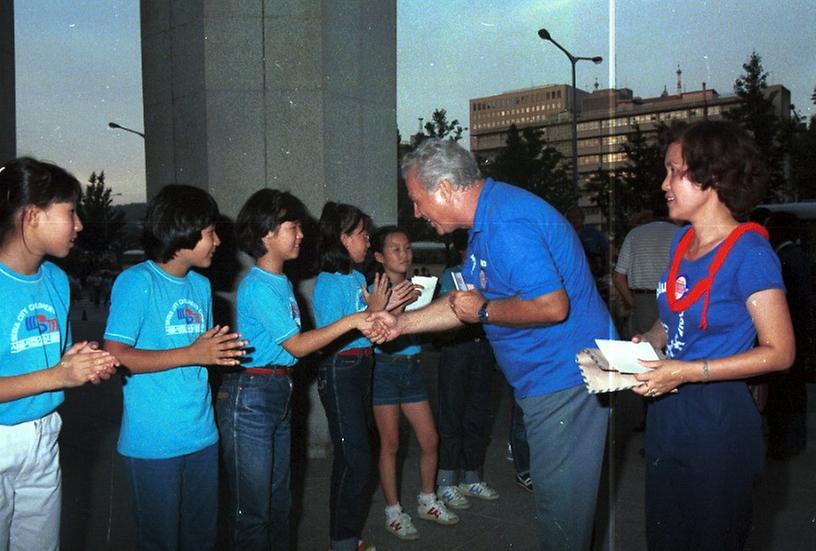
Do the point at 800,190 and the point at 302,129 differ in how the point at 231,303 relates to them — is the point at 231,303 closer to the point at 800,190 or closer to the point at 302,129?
the point at 302,129

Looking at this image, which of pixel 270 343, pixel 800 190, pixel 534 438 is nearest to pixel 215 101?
pixel 270 343

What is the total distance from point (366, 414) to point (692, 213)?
1902mm

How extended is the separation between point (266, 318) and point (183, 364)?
54cm

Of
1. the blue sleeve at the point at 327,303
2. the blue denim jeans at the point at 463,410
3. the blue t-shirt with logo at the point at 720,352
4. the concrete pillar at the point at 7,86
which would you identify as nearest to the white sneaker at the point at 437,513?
the blue denim jeans at the point at 463,410

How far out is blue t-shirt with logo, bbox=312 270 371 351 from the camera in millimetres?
3635

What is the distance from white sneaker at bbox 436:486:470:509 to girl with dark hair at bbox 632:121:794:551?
216cm

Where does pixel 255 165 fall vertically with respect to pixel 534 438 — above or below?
above

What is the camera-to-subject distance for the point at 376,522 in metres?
4.11

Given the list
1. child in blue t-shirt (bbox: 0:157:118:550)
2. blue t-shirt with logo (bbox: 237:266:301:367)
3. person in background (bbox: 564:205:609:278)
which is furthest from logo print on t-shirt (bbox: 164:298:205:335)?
person in background (bbox: 564:205:609:278)

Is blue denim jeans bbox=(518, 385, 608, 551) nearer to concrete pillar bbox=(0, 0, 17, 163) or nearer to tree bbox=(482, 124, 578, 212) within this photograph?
concrete pillar bbox=(0, 0, 17, 163)

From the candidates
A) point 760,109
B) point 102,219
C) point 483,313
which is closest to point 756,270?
point 483,313

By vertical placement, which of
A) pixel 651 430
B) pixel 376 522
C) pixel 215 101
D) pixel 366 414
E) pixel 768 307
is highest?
pixel 215 101

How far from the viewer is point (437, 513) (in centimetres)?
411

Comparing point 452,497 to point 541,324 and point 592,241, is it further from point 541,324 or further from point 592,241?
point 592,241
